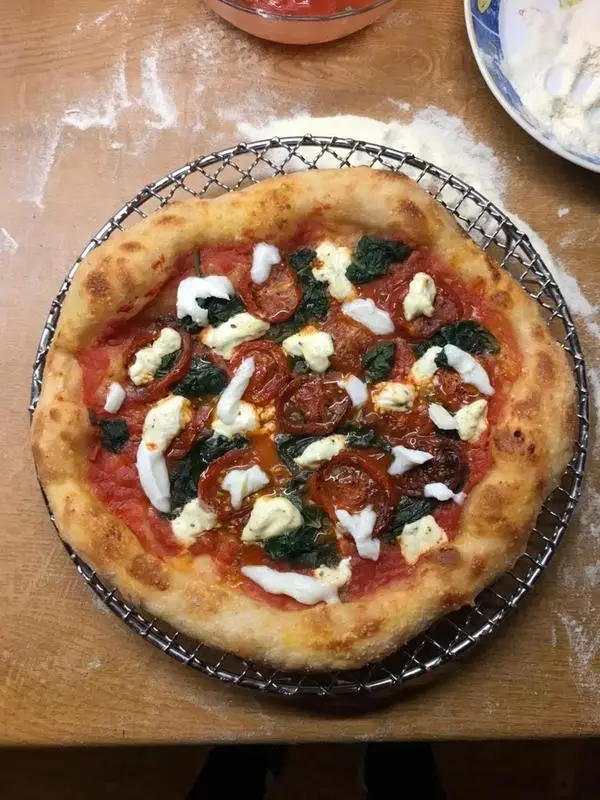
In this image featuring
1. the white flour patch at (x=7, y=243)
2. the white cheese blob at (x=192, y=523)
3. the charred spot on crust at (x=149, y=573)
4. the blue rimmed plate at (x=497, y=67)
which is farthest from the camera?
the white flour patch at (x=7, y=243)

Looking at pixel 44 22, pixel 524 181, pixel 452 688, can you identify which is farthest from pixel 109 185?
pixel 452 688

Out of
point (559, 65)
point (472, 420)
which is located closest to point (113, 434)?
point (472, 420)

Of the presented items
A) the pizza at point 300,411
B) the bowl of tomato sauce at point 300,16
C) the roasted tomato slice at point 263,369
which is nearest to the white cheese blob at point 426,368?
the pizza at point 300,411

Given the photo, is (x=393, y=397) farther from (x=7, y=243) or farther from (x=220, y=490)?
(x=7, y=243)

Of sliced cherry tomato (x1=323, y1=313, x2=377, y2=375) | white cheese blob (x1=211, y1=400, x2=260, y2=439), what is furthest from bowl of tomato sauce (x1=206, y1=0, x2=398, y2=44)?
white cheese blob (x1=211, y1=400, x2=260, y2=439)

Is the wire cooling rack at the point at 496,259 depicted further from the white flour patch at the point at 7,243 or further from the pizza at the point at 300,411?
the white flour patch at the point at 7,243

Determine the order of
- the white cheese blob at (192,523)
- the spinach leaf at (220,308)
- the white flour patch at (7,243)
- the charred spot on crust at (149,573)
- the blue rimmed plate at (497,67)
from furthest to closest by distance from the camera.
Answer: the white flour patch at (7,243) < the blue rimmed plate at (497,67) < the spinach leaf at (220,308) < the white cheese blob at (192,523) < the charred spot on crust at (149,573)

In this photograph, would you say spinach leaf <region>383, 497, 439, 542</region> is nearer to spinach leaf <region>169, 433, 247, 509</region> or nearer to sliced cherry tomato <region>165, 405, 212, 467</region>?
spinach leaf <region>169, 433, 247, 509</region>

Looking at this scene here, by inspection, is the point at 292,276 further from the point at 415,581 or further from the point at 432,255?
the point at 415,581
